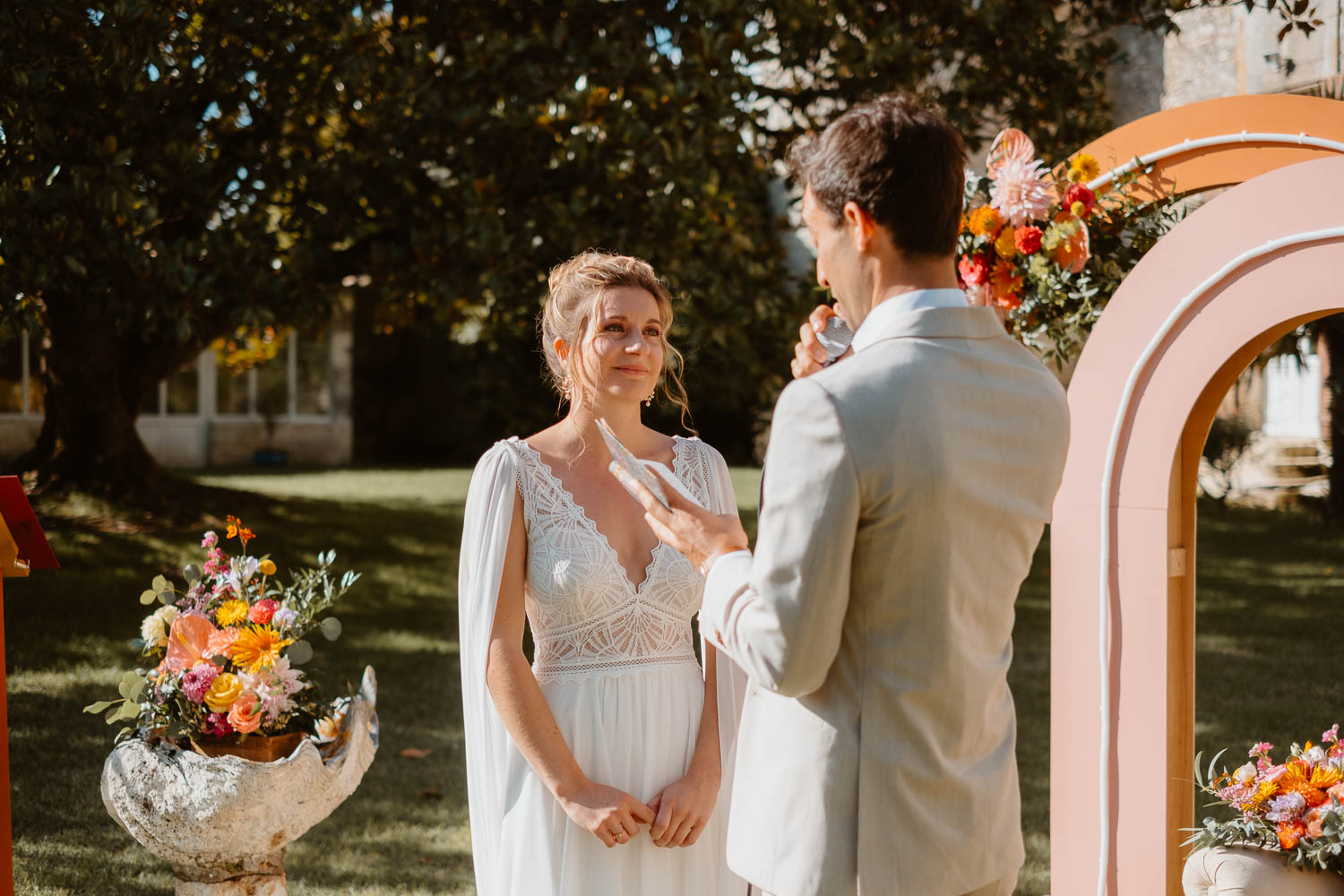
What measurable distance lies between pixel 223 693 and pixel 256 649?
164 mm

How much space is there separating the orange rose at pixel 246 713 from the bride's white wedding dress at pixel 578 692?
808 millimetres

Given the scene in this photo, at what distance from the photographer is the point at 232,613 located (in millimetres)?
3504

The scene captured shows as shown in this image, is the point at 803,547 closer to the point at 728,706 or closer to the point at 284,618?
the point at 728,706

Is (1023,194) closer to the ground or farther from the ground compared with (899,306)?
farther from the ground

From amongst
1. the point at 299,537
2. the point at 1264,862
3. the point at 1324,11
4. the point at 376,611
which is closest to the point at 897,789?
the point at 1264,862

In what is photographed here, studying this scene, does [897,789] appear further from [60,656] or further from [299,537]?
[299,537]

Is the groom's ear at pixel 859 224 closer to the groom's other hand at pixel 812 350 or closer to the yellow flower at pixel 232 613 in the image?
the groom's other hand at pixel 812 350

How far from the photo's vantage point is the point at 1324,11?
678 cm

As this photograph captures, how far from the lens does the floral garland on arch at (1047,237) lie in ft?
11.9

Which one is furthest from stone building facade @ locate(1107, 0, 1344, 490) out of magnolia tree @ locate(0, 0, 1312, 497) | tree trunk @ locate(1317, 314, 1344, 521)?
magnolia tree @ locate(0, 0, 1312, 497)

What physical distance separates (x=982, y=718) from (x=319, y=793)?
2.31 meters

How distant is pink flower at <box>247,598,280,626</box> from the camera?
11.5 feet

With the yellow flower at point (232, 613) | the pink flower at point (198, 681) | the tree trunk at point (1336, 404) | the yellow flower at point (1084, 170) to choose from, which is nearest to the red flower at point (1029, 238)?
the yellow flower at point (1084, 170)

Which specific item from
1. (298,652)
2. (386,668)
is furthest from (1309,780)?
(386,668)
